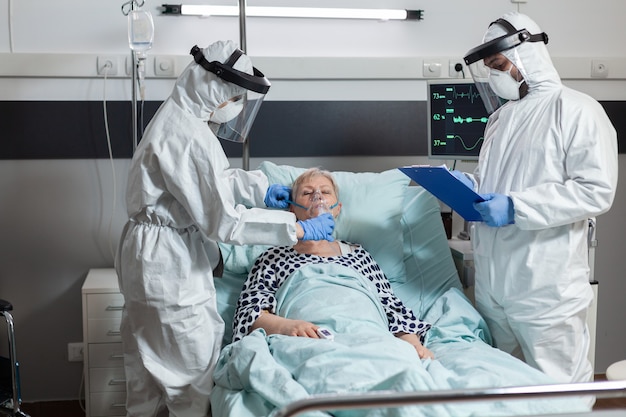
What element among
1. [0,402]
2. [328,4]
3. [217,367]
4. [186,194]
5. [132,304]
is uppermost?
[328,4]

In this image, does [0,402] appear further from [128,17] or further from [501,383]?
[501,383]

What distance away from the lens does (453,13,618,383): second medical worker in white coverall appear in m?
2.31

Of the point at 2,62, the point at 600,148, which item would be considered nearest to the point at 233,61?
the point at 600,148

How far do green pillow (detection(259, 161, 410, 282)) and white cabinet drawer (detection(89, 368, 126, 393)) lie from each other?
96 centimetres

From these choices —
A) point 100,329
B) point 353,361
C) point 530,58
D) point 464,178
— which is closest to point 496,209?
point 464,178

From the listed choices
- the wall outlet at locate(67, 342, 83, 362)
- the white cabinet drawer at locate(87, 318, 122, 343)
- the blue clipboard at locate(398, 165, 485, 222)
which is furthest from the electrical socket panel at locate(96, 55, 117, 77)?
the blue clipboard at locate(398, 165, 485, 222)

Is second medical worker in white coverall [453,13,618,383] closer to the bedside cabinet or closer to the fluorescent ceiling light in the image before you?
the fluorescent ceiling light

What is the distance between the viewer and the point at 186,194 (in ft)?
7.39

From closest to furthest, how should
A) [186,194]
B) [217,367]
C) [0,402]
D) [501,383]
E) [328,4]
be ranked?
[501,383], [186,194], [217,367], [0,402], [328,4]

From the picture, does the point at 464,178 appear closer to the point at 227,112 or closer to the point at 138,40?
the point at 227,112

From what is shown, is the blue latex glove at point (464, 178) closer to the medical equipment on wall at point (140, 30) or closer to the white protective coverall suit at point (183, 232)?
the white protective coverall suit at point (183, 232)

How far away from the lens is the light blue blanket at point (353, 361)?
6.34 ft

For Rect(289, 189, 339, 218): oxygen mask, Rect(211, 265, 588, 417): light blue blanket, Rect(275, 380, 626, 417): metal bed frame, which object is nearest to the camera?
Rect(275, 380, 626, 417): metal bed frame

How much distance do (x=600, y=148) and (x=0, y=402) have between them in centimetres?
215
